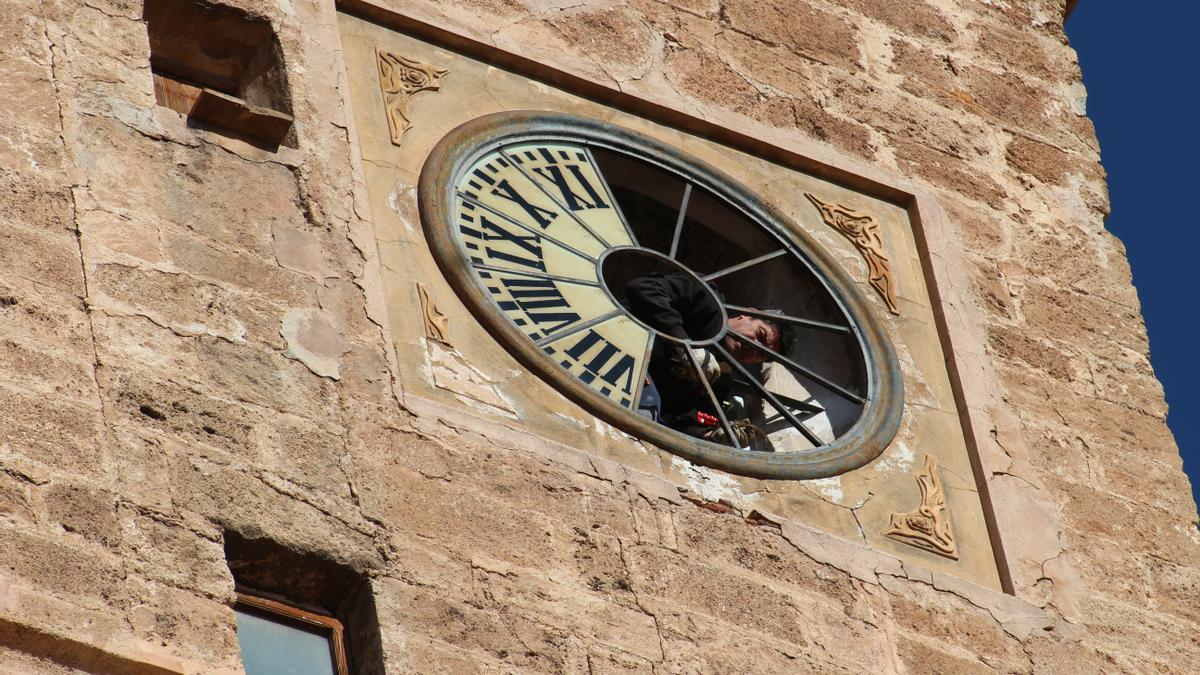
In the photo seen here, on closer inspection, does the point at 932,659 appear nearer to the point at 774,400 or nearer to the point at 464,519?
the point at 774,400

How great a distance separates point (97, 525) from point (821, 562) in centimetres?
214

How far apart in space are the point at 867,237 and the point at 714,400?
0.94m

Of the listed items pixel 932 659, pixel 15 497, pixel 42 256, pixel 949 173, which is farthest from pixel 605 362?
pixel 15 497

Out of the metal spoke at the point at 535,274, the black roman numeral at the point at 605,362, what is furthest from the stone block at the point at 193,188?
the black roman numeral at the point at 605,362

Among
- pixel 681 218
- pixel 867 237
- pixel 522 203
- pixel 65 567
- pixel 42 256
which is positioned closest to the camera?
pixel 65 567

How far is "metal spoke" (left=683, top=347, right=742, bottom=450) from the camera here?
7434mm

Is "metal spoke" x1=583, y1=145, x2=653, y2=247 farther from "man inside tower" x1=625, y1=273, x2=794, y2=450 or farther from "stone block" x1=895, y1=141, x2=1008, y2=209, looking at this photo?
"stone block" x1=895, y1=141, x2=1008, y2=209

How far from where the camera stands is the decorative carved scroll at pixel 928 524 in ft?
24.0

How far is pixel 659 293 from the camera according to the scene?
7711mm

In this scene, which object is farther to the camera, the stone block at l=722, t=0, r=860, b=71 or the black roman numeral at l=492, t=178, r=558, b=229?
the stone block at l=722, t=0, r=860, b=71

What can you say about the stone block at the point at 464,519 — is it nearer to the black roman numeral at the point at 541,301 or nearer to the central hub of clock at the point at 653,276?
the black roman numeral at the point at 541,301

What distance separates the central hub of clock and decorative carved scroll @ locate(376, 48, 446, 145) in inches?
24.5

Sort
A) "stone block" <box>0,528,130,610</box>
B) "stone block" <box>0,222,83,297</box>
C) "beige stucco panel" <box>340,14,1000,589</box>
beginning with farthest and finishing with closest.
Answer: "beige stucco panel" <box>340,14,1000,589</box>
"stone block" <box>0,222,83,297</box>
"stone block" <box>0,528,130,610</box>

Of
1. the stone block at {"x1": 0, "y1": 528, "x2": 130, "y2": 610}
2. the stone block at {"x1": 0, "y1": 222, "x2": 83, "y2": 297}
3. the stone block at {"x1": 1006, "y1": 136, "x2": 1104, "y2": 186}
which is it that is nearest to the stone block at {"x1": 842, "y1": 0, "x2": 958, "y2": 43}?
the stone block at {"x1": 1006, "y1": 136, "x2": 1104, "y2": 186}
